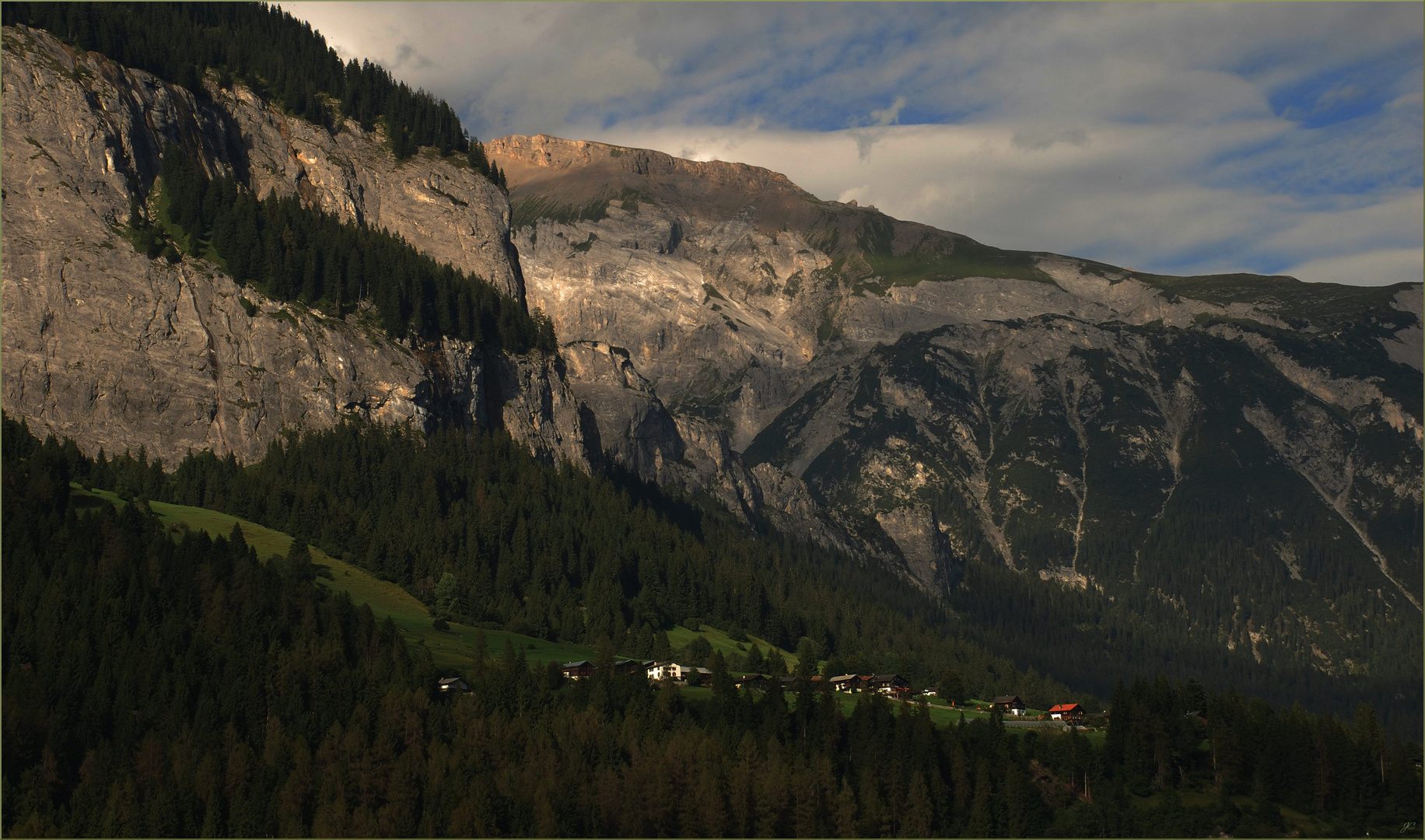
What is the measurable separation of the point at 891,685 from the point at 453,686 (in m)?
65.0

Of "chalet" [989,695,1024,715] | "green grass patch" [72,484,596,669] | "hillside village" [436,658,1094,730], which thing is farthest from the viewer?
"chalet" [989,695,1024,715]

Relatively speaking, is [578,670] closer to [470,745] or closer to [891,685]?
[470,745]

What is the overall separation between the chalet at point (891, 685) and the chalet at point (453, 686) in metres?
55.1

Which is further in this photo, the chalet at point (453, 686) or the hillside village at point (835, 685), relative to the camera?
the hillside village at point (835, 685)

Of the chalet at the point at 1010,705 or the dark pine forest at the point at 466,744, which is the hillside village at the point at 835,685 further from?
the dark pine forest at the point at 466,744

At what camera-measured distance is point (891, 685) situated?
7579 inches

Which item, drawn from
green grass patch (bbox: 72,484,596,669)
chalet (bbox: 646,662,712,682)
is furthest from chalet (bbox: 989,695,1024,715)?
green grass patch (bbox: 72,484,596,669)

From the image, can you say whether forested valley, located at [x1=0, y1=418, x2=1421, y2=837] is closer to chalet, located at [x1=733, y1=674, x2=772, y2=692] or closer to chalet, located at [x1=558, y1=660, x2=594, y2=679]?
chalet, located at [x1=558, y1=660, x2=594, y2=679]

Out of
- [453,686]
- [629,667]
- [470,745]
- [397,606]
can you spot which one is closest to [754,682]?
[629,667]

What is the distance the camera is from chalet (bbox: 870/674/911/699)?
Answer: 18588 cm

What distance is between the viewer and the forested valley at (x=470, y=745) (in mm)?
123188

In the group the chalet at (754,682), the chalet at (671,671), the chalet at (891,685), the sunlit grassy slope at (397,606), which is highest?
the sunlit grassy slope at (397,606)

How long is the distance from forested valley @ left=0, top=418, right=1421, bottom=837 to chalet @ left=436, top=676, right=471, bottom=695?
1.44 meters

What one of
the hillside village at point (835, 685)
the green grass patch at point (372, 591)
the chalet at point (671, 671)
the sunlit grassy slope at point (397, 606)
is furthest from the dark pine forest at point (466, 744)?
the green grass patch at point (372, 591)
